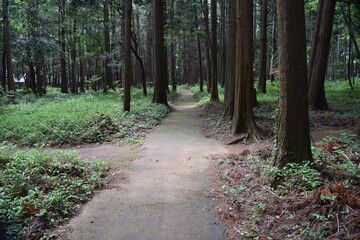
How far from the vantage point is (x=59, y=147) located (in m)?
9.26

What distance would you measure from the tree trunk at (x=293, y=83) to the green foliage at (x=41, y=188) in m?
3.58

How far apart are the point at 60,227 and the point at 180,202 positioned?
1854 millimetres

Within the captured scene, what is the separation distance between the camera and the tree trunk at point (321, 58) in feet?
40.7

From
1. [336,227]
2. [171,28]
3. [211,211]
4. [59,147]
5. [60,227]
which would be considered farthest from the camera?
[171,28]

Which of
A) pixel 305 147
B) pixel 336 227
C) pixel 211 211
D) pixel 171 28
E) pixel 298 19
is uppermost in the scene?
pixel 171 28

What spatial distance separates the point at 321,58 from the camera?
1272cm

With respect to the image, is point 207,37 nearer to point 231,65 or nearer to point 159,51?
point 159,51

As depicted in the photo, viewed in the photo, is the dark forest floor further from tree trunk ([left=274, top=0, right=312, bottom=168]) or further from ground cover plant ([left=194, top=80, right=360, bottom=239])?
tree trunk ([left=274, top=0, right=312, bottom=168])

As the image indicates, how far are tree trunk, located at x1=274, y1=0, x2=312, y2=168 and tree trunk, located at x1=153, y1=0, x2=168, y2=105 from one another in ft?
38.7

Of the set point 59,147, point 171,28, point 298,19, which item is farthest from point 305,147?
point 171,28

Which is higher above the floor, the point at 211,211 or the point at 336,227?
the point at 336,227

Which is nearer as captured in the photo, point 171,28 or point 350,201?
point 350,201

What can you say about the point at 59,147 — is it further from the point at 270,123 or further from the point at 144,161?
the point at 270,123

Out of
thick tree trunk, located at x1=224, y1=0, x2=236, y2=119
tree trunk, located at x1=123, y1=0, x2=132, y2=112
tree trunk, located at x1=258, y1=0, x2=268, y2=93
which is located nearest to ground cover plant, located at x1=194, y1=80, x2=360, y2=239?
thick tree trunk, located at x1=224, y1=0, x2=236, y2=119
